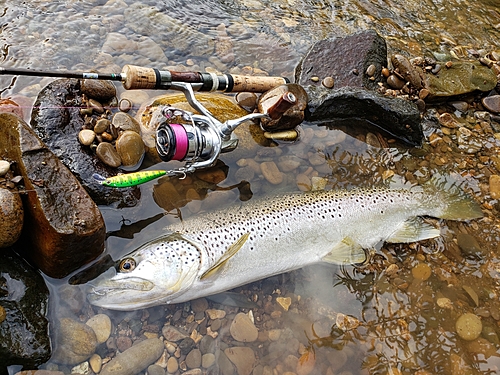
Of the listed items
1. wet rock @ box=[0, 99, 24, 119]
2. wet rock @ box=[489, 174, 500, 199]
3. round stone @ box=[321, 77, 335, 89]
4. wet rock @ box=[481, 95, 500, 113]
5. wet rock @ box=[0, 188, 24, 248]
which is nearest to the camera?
wet rock @ box=[0, 188, 24, 248]

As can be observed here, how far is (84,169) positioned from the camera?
130 inches

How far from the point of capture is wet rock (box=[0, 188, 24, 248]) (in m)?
2.67

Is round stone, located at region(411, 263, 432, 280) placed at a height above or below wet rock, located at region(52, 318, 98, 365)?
below

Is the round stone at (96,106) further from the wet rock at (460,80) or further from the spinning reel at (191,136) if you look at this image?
the wet rock at (460,80)

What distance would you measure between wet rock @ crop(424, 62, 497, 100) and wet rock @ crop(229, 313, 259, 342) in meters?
3.39

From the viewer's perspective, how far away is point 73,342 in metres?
2.96

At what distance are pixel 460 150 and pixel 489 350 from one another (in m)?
2.18

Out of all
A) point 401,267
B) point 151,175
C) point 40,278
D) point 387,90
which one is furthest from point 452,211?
point 40,278

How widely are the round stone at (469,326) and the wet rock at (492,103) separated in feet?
8.82

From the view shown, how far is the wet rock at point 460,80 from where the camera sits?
481 centimetres

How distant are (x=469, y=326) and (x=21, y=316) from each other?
353 cm

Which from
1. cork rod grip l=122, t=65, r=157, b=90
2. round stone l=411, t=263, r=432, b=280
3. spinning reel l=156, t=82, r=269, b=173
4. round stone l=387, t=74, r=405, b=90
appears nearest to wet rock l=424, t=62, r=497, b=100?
round stone l=387, t=74, r=405, b=90

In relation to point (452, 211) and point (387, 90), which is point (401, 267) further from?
point (387, 90)

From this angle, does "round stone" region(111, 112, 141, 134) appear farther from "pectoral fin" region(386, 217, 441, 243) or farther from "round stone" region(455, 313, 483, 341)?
"round stone" region(455, 313, 483, 341)
